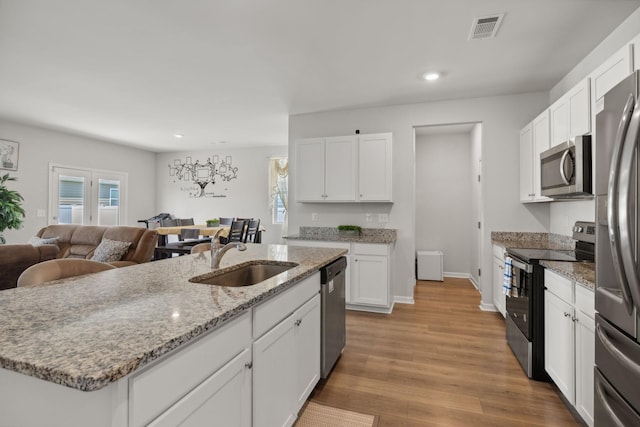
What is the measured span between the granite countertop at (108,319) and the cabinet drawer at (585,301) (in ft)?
4.92

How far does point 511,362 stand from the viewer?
2.61m

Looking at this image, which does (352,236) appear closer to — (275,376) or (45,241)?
(275,376)

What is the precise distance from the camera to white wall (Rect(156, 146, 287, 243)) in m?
7.61

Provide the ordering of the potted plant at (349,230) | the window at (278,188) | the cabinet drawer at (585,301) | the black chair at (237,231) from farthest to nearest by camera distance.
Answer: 1. the window at (278,188)
2. the black chair at (237,231)
3. the potted plant at (349,230)
4. the cabinet drawer at (585,301)

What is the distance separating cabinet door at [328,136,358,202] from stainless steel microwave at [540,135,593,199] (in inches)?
83.8

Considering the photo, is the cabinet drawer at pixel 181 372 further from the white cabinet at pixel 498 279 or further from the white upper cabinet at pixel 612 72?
the white cabinet at pixel 498 279

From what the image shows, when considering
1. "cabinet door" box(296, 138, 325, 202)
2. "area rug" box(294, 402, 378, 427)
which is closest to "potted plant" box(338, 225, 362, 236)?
"cabinet door" box(296, 138, 325, 202)

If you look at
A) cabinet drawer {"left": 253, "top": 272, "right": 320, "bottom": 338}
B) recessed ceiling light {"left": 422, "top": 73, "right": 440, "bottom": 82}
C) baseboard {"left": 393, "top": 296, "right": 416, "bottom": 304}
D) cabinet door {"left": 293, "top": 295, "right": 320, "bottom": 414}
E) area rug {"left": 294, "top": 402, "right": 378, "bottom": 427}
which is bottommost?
area rug {"left": 294, "top": 402, "right": 378, "bottom": 427}

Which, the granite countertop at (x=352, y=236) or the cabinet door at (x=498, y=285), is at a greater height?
the granite countertop at (x=352, y=236)

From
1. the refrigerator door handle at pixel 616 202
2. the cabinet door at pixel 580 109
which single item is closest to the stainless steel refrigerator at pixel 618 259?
the refrigerator door handle at pixel 616 202

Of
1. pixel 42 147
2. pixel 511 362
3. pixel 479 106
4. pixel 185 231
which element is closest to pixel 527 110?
pixel 479 106

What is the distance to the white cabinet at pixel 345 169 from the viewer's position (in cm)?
411

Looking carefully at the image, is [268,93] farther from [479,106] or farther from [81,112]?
[81,112]

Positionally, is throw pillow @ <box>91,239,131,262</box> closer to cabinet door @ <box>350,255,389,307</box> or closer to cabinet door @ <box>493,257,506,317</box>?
cabinet door @ <box>350,255,389,307</box>
